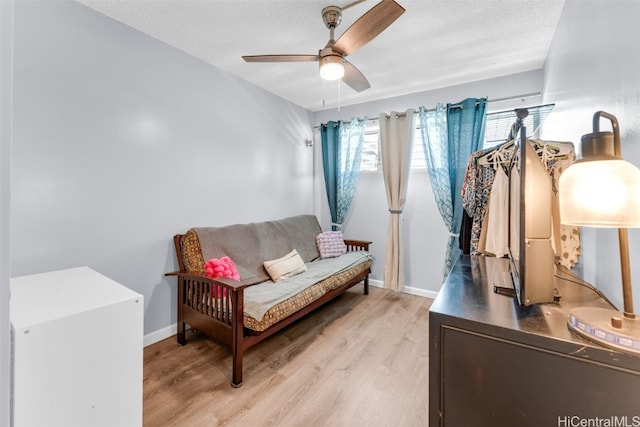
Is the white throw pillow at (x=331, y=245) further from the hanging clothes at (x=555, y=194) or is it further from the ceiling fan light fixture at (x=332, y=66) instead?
the hanging clothes at (x=555, y=194)

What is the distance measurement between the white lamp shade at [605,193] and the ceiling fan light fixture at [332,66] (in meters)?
1.51

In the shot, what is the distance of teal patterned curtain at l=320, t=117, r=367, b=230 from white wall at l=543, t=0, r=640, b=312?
7.14 feet

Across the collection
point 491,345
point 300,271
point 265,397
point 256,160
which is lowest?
point 265,397

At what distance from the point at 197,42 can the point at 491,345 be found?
2.82 meters

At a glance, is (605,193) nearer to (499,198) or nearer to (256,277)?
(499,198)

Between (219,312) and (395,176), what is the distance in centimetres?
246

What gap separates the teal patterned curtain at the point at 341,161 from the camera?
3721 mm

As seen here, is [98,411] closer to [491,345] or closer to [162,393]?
[162,393]

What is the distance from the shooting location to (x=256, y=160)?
3279mm

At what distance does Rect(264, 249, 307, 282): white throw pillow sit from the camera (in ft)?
8.87

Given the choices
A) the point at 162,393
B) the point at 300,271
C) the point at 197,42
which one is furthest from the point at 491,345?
the point at 197,42

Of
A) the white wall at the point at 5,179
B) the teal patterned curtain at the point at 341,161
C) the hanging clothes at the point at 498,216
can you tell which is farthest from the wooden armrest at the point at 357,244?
the white wall at the point at 5,179

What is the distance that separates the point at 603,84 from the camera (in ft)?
3.82
